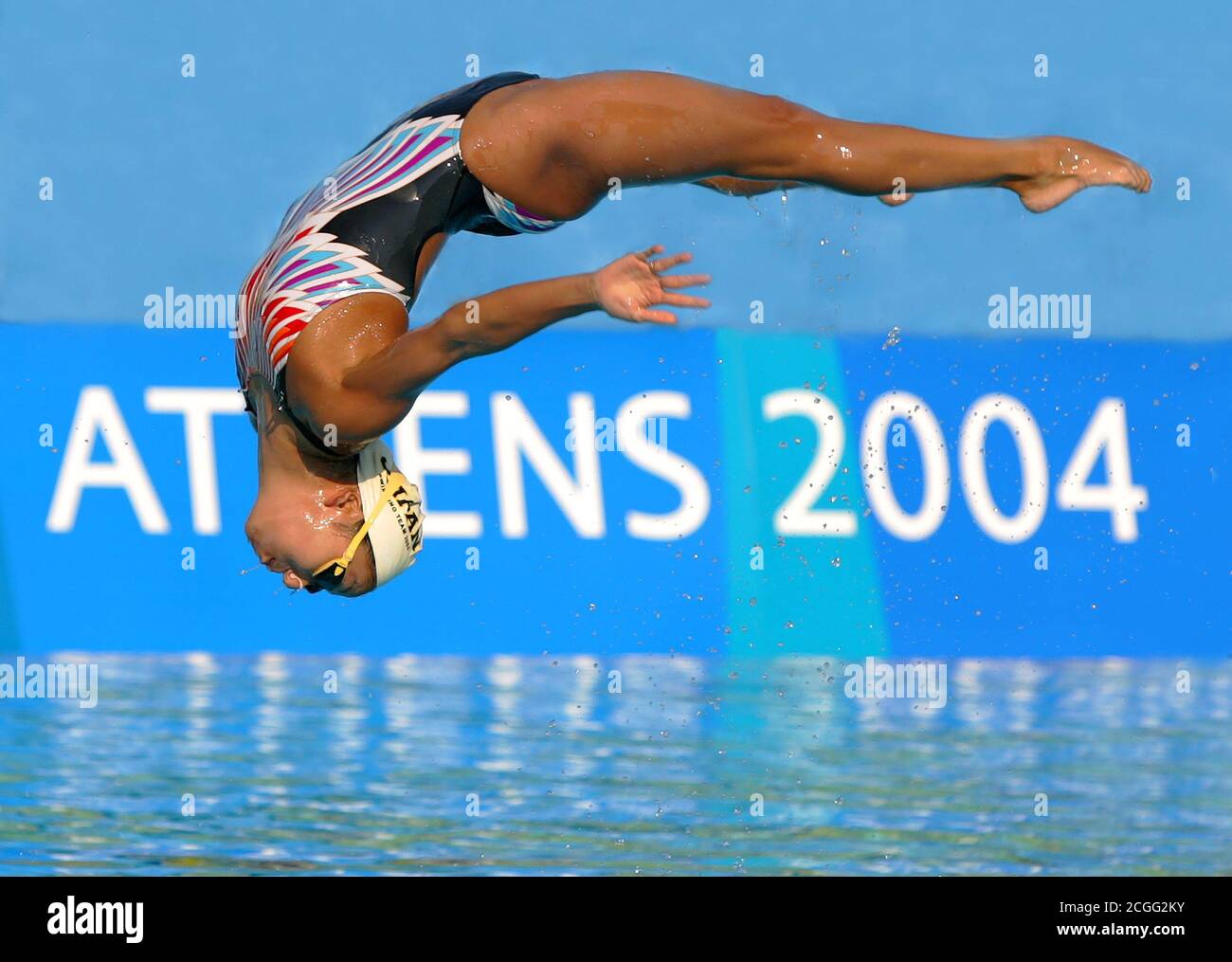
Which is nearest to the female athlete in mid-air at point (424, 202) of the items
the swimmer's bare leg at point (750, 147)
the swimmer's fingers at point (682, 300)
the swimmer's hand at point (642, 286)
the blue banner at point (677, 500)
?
the swimmer's bare leg at point (750, 147)

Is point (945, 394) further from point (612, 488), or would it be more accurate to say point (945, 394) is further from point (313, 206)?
point (313, 206)

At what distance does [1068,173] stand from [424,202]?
1817 mm

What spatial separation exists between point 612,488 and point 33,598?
2956mm

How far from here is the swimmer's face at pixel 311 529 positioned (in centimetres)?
516

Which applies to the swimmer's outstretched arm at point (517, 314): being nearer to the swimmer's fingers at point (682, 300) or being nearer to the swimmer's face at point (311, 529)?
the swimmer's fingers at point (682, 300)

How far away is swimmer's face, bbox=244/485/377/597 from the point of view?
16.9 feet

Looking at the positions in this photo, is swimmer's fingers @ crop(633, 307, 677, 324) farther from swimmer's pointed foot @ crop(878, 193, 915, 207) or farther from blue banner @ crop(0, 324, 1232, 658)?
blue banner @ crop(0, 324, 1232, 658)

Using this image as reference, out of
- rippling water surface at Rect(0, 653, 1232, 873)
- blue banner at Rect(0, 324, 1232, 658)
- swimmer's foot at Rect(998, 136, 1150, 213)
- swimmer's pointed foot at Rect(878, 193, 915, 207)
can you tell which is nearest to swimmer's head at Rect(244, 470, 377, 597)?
rippling water surface at Rect(0, 653, 1232, 873)

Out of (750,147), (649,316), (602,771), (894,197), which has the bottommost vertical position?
(602,771)

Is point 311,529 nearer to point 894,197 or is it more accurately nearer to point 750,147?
point 750,147

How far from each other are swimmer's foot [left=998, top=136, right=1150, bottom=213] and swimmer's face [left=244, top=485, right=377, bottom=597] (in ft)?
6.77

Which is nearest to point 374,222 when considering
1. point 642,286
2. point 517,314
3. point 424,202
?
point 424,202

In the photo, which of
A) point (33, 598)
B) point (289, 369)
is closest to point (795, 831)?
point (289, 369)

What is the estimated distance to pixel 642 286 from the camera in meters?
4.09
